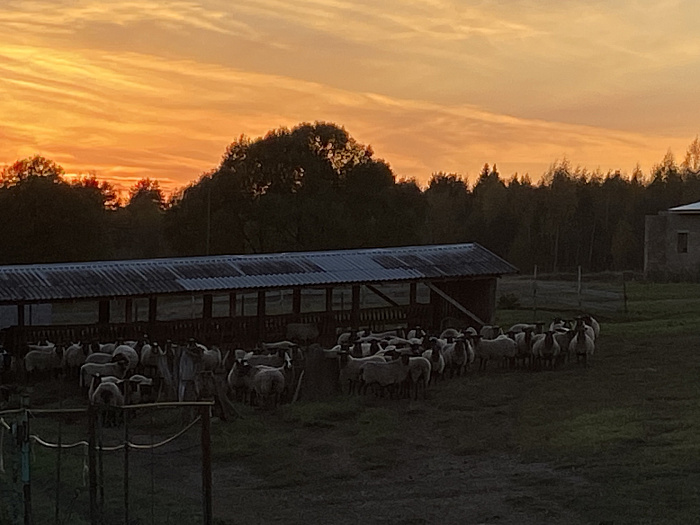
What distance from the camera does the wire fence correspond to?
1061cm

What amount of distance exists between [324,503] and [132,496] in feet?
8.34

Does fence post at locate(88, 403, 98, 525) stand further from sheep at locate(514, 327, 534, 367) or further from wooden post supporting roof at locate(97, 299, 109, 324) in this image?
wooden post supporting roof at locate(97, 299, 109, 324)

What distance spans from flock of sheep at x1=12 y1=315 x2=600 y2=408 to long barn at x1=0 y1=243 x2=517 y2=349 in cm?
146

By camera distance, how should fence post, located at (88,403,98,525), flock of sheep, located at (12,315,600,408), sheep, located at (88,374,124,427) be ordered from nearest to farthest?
fence post, located at (88,403,98,525), sheep, located at (88,374,124,427), flock of sheep, located at (12,315,600,408)

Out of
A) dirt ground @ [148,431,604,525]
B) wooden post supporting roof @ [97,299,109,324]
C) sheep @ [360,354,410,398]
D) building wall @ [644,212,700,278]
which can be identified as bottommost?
dirt ground @ [148,431,604,525]

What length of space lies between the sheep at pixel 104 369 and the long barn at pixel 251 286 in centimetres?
296

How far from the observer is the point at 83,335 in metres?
26.4

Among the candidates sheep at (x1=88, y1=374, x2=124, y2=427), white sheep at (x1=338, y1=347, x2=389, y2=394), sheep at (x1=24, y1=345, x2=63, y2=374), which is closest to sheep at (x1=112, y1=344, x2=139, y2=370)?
sheep at (x1=24, y1=345, x2=63, y2=374)

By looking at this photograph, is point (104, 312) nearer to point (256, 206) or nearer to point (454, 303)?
point (454, 303)

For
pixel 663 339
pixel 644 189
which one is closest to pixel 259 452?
pixel 663 339

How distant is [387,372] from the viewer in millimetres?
20328

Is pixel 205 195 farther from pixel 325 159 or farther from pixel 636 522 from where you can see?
pixel 636 522

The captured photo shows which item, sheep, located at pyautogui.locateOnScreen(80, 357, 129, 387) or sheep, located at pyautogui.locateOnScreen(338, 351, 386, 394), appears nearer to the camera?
sheep, located at pyautogui.locateOnScreen(338, 351, 386, 394)

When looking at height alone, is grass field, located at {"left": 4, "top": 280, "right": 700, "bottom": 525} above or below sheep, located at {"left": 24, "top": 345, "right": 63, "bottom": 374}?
below
